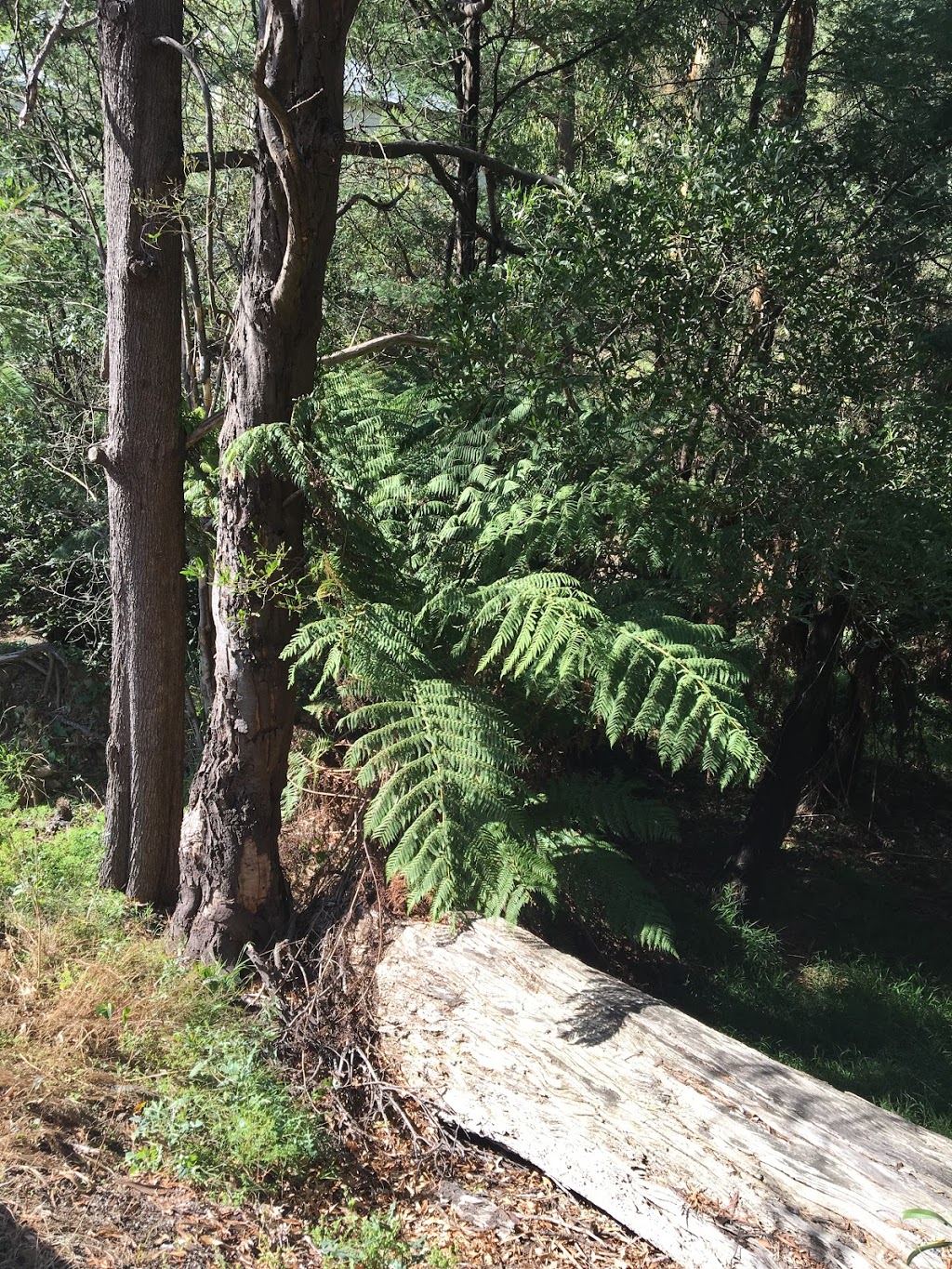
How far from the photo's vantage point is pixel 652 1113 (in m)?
3.35

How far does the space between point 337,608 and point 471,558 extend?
0.94 metres

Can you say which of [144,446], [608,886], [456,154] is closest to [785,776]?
[608,886]

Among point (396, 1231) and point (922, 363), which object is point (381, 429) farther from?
point (396, 1231)

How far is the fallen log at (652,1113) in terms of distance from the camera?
296 centimetres

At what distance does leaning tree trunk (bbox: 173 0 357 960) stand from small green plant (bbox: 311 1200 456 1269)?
1.49 metres

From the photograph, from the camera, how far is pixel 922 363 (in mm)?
5863

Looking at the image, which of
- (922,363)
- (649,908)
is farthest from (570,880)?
(922,363)

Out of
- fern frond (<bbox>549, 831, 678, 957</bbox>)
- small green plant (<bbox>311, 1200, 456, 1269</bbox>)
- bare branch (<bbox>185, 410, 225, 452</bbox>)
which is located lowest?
small green plant (<bbox>311, 1200, 456, 1269</bbox>)

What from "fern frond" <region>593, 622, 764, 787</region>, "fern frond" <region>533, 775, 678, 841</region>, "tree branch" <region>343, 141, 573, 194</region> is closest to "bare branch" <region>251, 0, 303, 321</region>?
"fern frond" <region>593, 622, 764, 787</region>

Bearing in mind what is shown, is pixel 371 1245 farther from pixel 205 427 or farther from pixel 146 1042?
pixel 205 427

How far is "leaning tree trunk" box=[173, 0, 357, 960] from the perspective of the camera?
3820mm

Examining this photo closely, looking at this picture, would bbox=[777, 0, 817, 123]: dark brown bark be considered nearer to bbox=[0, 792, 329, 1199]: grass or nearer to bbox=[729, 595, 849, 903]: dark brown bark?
bbox=[729, 595, 849, 903]: dark brown bark

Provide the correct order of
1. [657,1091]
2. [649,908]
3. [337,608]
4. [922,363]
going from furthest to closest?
[922,363] → [649,908] → [337,608] → [657,1091]

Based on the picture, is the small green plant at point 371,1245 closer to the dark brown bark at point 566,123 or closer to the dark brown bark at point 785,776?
the dark brown bark at point 785,776
